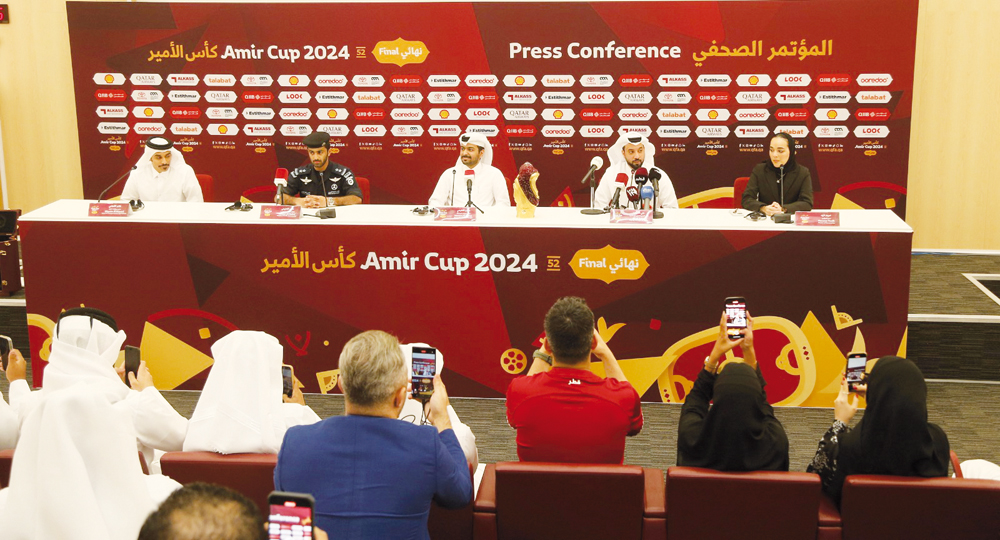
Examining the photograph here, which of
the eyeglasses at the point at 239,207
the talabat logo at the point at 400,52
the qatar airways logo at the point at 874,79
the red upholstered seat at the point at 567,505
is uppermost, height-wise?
the talabat logo at the point at 400,52

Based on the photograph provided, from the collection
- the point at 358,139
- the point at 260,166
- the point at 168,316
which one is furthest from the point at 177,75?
the point at 168,316

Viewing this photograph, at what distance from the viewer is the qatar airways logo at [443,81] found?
7.56 m

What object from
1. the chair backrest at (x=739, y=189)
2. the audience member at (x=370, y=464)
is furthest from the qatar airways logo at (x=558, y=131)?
the audience member at (x=370, y=464)

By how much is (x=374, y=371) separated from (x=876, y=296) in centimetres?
337

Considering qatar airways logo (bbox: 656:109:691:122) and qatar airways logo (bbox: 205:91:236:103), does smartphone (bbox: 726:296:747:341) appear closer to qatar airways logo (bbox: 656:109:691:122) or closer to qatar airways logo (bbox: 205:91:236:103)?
qatar airways logo (bbox: 656:109:691:122)

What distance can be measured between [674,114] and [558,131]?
3.12ft

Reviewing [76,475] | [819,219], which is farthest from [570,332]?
[819,219]

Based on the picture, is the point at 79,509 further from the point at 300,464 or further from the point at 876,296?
the point at 876,296

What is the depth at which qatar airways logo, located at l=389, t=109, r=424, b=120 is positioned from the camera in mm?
7684

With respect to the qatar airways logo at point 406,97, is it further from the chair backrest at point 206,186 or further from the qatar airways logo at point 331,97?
the chair backrest at point 206,186

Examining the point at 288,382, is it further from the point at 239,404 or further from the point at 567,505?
the point at 567,505

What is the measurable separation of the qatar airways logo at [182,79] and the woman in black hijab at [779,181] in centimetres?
466

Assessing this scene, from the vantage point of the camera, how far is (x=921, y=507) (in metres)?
2.61

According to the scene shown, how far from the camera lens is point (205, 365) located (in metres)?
5.25
